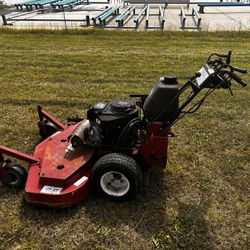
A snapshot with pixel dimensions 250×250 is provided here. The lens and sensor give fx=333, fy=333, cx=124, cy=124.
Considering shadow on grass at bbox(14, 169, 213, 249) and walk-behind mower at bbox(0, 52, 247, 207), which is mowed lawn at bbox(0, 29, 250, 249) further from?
walk-behind mower at bbox(0, 52, 247, 207)

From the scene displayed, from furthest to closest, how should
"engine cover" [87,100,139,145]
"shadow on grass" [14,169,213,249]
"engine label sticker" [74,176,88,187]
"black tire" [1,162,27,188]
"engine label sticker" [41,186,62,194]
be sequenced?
"black tire" [1,162,27,188] < "engine cover" [87,100,139,145] < "engine label sticker" [74,176,88,187] < "engine label sticker" [41,186,62,194] < "shadow on grass" [14,169,213,249]

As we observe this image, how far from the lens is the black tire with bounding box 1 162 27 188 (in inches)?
152

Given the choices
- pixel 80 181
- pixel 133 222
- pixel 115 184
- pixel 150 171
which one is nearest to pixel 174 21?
pixel 150 171

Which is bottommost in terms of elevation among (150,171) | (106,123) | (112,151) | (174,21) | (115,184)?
(174,21)

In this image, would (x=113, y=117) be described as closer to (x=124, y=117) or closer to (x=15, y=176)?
(x=124, y=117)

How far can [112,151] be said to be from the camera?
380 centimetres

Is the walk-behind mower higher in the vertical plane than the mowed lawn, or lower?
higher

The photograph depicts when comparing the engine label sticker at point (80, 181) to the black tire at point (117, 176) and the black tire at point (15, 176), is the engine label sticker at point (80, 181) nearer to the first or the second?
the black tire at point (117, 176)

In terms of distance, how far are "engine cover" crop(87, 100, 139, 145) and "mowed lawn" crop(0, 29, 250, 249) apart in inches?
27.2

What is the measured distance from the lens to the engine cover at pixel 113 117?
371 cm

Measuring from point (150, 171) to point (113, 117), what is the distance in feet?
3.14

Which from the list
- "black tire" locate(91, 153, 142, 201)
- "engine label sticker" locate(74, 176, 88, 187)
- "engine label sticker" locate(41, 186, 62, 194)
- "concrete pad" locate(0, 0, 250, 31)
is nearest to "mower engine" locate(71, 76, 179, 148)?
"black tire" locate(91, 153, 142, 201)

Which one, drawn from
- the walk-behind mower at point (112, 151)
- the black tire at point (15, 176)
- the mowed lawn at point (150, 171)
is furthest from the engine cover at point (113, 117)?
the black tire at point (15, 176)

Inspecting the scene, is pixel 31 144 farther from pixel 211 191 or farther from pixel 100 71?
pixel 100 71
